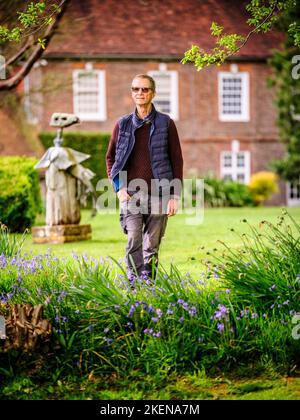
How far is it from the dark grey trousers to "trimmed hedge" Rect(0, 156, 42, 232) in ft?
20.3

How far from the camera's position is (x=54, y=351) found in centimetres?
525

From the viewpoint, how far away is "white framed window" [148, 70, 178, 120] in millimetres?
27698

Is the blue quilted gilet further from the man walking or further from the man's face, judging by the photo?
the man's face

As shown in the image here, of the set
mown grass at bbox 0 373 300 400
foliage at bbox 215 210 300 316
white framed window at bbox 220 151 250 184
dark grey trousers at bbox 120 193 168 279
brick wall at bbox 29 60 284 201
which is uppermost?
brick wall at bbox 29 60 284 201

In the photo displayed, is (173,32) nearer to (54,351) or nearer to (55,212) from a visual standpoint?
(55,212)

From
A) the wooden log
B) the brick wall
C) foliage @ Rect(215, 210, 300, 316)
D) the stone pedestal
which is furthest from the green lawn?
the brick wall

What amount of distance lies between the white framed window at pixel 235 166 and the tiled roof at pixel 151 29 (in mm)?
3709

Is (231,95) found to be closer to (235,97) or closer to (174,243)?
(235,97)

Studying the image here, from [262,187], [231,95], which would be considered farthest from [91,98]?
[262,187]

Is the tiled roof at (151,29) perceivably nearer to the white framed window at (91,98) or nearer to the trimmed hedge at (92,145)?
the white framed window at (91,98)

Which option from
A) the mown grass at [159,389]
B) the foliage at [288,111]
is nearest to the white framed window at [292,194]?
the foliage at [288,111]

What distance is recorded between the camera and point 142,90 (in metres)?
6.25
